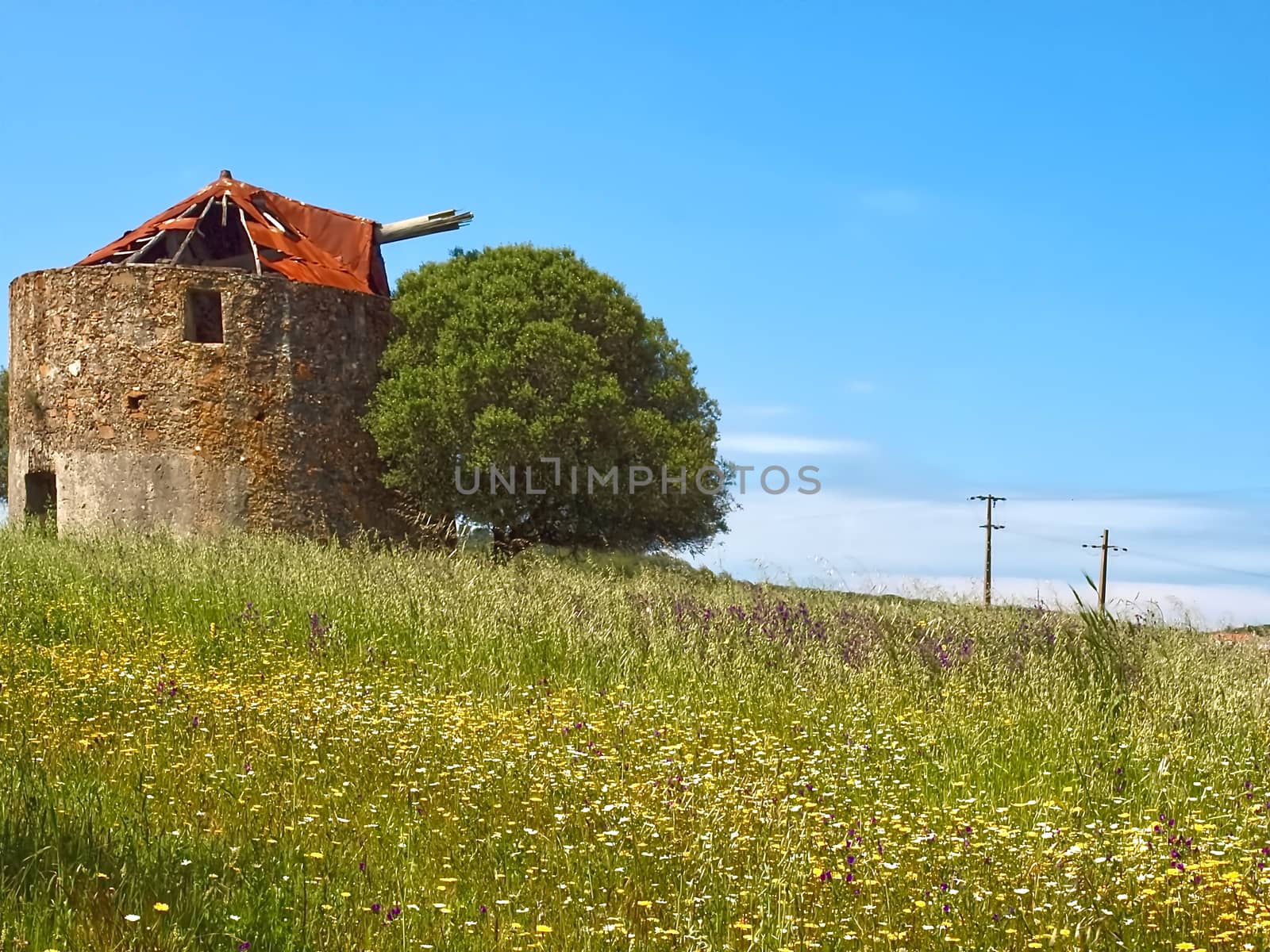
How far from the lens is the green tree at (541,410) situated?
18.7 metres

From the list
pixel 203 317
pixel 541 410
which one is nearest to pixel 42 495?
pixel 203 317

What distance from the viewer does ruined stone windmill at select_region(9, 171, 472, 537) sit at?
1853 centimetres

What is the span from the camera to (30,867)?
4250 mm

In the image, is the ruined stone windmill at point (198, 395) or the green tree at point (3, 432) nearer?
the ruined stone windmill at point (198, 395)

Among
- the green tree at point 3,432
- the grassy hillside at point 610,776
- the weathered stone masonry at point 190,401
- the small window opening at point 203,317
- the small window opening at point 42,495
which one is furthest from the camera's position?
the green tree at point 3,432

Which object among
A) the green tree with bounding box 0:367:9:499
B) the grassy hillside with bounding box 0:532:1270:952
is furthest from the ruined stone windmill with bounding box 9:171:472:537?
the green tree with bounding box 0:367:9:499

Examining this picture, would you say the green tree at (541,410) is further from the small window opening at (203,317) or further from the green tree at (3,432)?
the green tree at (3,432)

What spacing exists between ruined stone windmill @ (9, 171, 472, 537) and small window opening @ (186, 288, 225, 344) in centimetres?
3

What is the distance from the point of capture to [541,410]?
1864 centimetres

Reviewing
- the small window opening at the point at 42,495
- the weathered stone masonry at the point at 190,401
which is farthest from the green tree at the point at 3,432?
the weathered stone masonry at the point at 190,401

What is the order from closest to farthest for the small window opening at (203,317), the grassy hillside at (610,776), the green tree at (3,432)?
the grassy hillside at (610,776) → the small window opening at (203,317) → the green tree at (3,432)

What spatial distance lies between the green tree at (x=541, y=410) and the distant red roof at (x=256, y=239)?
1.56 metres

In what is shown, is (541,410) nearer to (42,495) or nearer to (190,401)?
(190,401)

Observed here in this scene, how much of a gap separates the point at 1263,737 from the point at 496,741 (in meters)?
4.65
